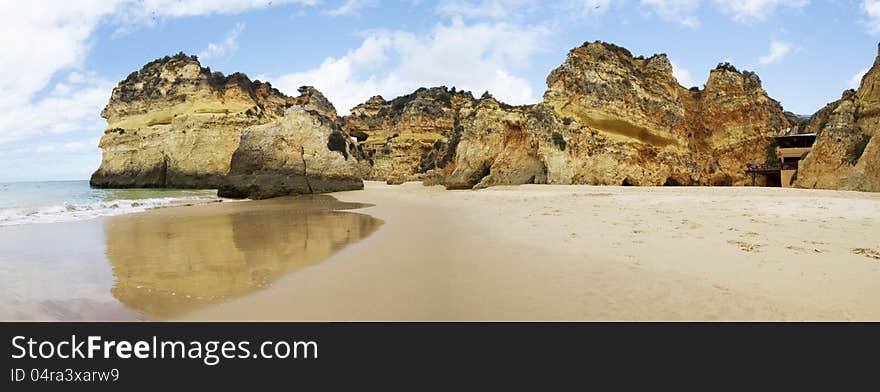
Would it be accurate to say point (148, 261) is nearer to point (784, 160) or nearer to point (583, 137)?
point (583, 137)

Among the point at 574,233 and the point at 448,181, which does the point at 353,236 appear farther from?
the point at 448,181

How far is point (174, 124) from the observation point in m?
30.5

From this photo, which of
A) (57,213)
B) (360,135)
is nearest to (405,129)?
(360,135)

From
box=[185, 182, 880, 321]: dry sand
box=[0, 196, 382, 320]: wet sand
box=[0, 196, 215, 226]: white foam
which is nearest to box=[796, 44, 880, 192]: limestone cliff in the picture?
box=[185, 182, 880, 321]: dry sand

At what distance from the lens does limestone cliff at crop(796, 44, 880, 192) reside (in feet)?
39.9

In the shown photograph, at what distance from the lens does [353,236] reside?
6.33 metres

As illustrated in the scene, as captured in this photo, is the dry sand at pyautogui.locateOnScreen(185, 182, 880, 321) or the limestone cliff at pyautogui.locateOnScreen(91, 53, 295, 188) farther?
the limestone cliff at pyautogui.locateOnScreen(91, 53, 295, 188)

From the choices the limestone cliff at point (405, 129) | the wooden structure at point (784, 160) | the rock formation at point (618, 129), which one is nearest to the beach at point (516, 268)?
the rock formation at point (618, 129)

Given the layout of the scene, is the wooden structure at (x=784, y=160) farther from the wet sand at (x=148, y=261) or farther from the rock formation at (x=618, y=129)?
the wet sand at (x=148, y=261)

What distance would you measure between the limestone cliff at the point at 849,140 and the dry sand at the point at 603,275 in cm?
861
